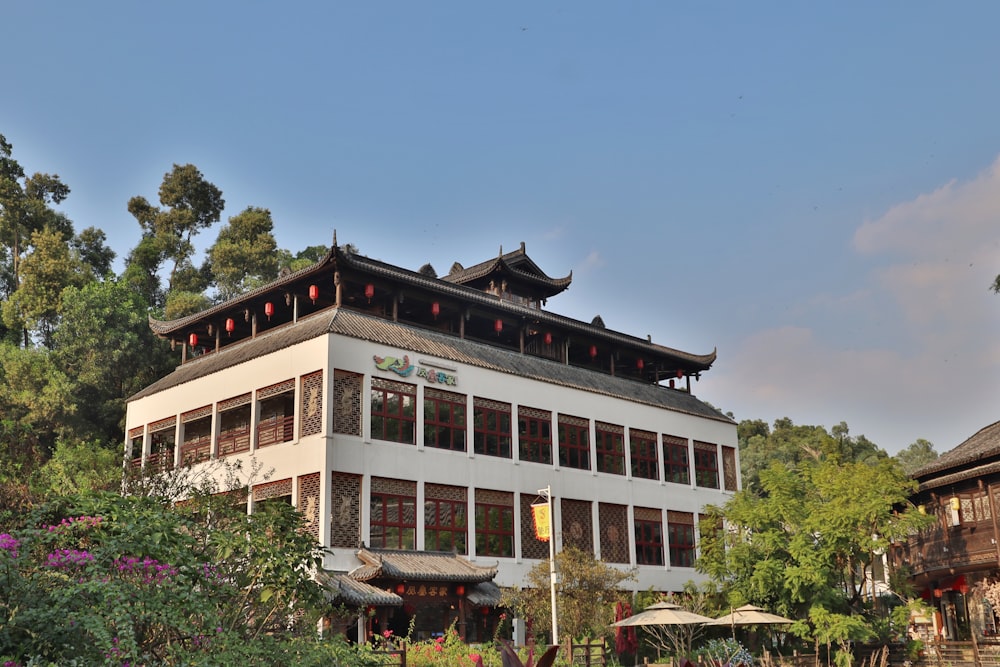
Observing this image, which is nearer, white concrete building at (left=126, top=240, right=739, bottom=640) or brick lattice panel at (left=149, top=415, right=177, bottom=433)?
white concrete building at (left=126, top=240, right=739, bottom=640)

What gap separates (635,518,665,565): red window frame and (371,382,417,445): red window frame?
10.6 metres

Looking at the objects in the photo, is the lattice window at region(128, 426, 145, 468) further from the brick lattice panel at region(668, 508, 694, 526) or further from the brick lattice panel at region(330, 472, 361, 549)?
the brick lattice panel at region(668, 508, 694, 526)

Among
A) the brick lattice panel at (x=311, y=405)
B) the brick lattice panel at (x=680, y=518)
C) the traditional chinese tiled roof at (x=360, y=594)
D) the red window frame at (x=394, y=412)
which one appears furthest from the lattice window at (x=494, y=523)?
the brick lattice panel at (x=680, y=518)

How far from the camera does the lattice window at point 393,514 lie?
28.0m

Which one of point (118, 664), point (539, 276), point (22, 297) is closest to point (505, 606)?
point (539, 276)

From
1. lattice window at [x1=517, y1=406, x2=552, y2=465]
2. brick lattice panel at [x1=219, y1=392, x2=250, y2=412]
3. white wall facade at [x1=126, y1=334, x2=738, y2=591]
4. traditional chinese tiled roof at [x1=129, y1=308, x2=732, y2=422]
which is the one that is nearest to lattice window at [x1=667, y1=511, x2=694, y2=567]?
white wall facade at [x1=126, y1=334, x2=738, y2=591]

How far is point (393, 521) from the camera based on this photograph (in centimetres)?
2836

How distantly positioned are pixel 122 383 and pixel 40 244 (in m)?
9.26

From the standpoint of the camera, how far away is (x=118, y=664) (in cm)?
751

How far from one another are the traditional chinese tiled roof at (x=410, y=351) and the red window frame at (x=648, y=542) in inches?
173

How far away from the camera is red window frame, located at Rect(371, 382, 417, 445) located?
2878 cm

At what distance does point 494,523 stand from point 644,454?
26.9 feet

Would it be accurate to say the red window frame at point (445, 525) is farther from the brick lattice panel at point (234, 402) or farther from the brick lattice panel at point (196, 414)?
the brick lattice panel at point (196, 414)

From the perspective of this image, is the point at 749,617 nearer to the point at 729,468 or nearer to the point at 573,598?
the point at 573,598
